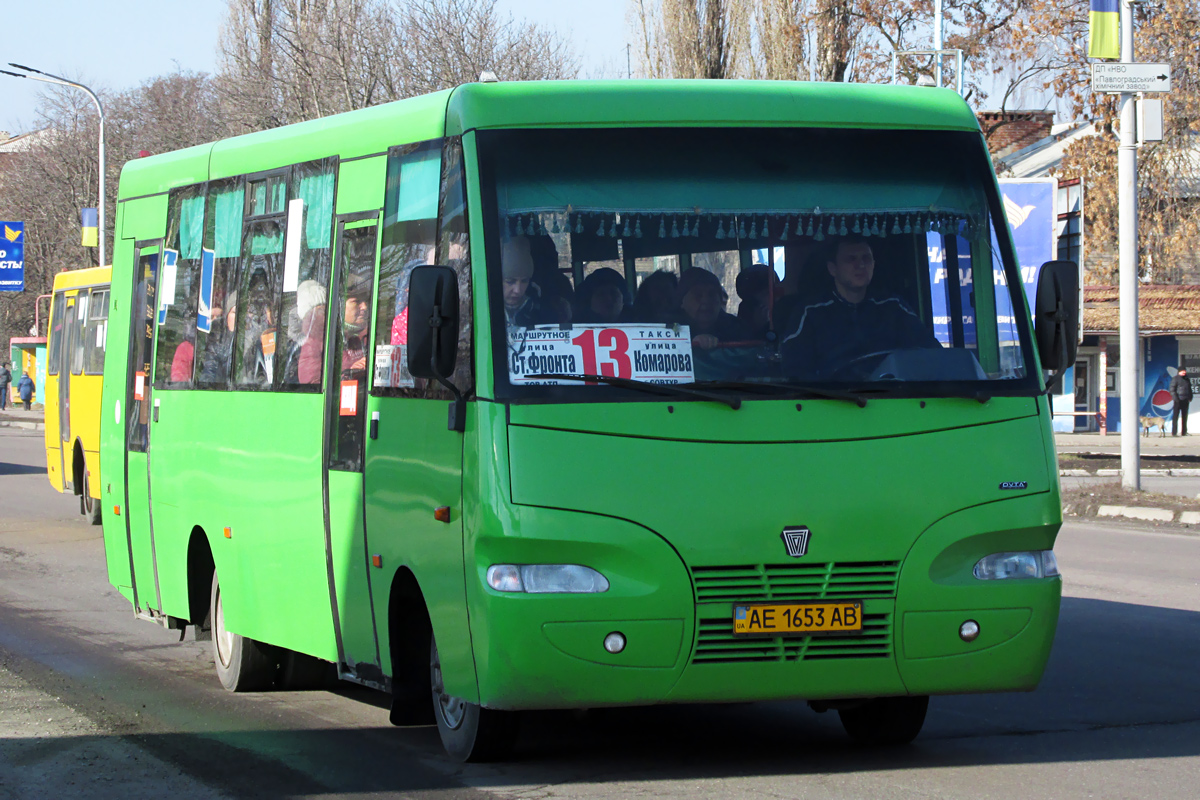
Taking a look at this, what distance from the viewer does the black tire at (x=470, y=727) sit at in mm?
6344

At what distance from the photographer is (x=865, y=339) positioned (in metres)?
6.25

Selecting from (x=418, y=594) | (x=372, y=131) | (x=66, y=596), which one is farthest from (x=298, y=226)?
(x=66, y=596)

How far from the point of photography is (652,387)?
19.5 feet

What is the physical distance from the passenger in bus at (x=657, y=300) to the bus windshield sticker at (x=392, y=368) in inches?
39.7

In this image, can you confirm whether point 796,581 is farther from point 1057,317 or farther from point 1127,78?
point 1127,78

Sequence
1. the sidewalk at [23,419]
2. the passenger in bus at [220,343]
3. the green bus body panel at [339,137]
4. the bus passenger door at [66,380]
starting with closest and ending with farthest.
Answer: the green bus body panel at [339,137] < the passenger in bus at [220,343] < the bus passenger door at [66,380] < the sidewalk at [23,419]

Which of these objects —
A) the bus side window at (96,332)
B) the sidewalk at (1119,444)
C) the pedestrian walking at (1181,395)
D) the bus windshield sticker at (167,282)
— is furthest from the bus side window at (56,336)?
the pedestrian walking at (1181,395)

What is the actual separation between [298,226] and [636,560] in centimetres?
286

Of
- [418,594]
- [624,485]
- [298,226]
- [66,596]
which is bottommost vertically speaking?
[66,596]

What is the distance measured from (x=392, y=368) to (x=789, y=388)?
5.57ft

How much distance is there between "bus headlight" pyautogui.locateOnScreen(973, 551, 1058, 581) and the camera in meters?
6.07

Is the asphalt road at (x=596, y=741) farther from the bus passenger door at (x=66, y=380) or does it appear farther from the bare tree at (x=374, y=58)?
the bare tree at (x=374, y=58)

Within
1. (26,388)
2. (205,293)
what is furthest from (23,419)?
(205,293)

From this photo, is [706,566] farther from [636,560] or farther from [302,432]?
[302,432]
